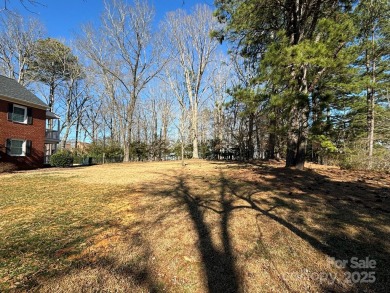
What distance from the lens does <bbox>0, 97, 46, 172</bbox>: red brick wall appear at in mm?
13498

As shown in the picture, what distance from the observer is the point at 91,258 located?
275 centimetres

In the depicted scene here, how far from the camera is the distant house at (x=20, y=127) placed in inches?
538

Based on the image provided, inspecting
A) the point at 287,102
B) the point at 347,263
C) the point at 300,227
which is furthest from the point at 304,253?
the point at 287,102

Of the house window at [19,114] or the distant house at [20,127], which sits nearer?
the distant house at [20,127]

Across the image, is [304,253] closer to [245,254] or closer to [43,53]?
[245,254]

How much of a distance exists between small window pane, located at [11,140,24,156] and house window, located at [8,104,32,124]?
4.63 ft

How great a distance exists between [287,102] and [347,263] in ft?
17.6

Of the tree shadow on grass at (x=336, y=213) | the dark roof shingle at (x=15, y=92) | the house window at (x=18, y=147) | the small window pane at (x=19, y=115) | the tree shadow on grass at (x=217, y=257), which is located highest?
the dark roof shingle at (x=15, y=92)

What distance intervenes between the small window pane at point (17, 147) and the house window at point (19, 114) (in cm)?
141

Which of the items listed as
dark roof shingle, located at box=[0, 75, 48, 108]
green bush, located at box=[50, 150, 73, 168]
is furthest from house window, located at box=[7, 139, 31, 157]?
dark roof shingle, located at box=[0, 75, 48, 108]

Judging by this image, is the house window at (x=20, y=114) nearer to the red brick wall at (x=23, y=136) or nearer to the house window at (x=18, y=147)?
the red brick wall at (x=23, y=136)

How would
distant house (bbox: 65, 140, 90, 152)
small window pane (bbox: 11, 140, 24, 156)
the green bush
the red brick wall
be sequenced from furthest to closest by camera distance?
distant house (bbox: 65, 140, 90, 152) < the green bush < small window pane (bbox: 11, 140, 24, 156) < the red brick wall

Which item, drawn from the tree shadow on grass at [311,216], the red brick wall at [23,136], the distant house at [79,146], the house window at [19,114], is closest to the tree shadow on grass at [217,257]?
the tree shadow on grass at [311,216]

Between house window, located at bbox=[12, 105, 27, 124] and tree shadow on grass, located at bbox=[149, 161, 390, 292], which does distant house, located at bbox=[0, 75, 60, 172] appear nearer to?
house window, located at bbox=[12, 105, 27, 124]
